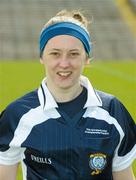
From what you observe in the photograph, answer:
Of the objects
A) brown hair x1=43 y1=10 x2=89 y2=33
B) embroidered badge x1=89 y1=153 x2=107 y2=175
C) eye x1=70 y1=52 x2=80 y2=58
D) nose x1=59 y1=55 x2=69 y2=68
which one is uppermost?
brown hair x1=43 y1=10 x2=89 y2=33

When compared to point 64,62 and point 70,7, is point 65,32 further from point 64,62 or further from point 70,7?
point 70,7

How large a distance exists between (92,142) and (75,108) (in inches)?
6.7

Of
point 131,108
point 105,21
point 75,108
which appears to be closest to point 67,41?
point 75,108

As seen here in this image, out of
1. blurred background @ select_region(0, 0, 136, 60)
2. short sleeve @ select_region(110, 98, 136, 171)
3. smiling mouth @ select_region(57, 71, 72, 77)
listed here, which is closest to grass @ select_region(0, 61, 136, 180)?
blurred background @ select_region(0, 0, 136, 60)

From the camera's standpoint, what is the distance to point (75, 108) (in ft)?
7.79

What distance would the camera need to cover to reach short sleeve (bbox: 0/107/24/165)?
92.9 inches

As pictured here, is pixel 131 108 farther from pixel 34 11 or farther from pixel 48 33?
pixel 34 11

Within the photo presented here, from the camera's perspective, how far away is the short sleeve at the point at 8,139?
236cm

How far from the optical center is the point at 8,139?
2.36 metres

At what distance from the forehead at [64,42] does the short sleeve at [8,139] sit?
0.35 meters

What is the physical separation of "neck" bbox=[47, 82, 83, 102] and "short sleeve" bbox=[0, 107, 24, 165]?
0.66ft

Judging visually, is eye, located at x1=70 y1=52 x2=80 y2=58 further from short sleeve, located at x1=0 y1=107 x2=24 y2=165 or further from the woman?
short sleeve, located at x1=0 y1=107 x2=24 y2=165

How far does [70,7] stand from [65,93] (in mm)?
18221

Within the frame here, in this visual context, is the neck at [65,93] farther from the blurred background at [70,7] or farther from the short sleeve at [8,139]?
the blurred background at [70,7]
